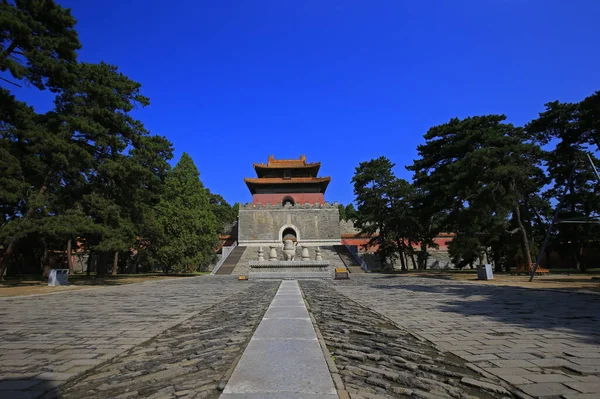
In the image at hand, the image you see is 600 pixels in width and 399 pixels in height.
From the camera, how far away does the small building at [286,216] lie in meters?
34.4

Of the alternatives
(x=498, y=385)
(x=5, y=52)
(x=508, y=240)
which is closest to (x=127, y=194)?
(x=5, y=52)

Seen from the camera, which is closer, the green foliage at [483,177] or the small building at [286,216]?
the green foliage at [483,177]

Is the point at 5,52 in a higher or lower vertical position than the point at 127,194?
higher

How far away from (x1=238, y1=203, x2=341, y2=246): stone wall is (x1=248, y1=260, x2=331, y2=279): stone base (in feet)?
51.2

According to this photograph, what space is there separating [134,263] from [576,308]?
104 feet

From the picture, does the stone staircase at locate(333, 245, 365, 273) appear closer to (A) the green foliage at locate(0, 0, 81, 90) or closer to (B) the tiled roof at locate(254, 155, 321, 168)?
(B) the tiled roof at locate(254, 155, 321, 168)

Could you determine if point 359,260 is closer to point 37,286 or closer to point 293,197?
point 293,197

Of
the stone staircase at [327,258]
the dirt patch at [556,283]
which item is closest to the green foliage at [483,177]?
the dirt patch at [556,283]

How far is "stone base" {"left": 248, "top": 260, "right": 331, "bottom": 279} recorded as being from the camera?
17672 millimetres

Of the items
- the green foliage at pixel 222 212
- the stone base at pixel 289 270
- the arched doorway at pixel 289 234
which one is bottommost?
the stone base at pixel 289 270

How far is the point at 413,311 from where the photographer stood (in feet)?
20.8

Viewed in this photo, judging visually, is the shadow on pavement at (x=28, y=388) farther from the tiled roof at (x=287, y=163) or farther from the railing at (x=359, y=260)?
the tiled roof at (x=287, y=163)

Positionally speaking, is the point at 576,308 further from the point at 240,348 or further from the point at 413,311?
the point at 240,348

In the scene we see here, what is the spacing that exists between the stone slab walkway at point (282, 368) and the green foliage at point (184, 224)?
19250 mm
